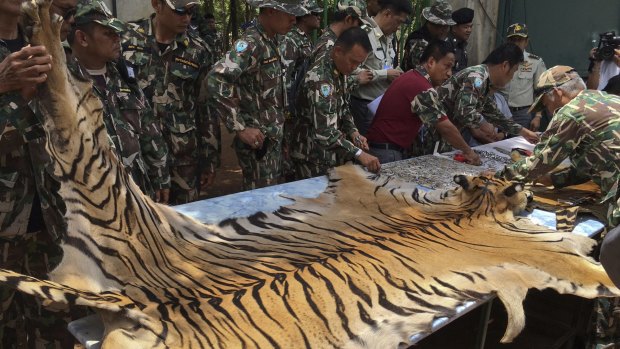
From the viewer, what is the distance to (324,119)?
343 centimetres

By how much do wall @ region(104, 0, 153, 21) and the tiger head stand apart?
311 centimetres

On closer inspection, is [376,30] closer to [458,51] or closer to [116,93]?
[458,51]

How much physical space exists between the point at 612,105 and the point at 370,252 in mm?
1531

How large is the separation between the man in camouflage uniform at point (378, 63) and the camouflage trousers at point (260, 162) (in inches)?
43.1

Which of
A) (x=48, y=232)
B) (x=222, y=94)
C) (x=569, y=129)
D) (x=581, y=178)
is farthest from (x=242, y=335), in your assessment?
(x=581, y=178)

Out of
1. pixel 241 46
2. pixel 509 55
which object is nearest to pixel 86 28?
pixel 241 46

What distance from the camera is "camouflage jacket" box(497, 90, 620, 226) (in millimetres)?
2746

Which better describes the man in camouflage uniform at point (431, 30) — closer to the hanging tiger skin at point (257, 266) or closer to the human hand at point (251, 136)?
the human hand at point (251, 136)

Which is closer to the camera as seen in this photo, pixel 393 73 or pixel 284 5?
pixel 284 5

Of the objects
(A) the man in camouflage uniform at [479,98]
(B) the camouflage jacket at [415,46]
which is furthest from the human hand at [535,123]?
(B) the camouflage jacket at [415,46]

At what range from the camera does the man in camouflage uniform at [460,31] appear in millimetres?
5539

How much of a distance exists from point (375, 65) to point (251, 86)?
1.50 meters

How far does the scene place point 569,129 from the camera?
2863mm

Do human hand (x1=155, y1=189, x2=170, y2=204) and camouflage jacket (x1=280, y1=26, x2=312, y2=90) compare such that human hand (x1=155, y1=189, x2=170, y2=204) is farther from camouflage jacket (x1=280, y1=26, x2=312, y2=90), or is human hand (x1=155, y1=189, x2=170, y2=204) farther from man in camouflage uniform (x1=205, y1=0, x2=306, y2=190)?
camouflage jacket (x1=280, y1=26, x2=312, y2=90)
